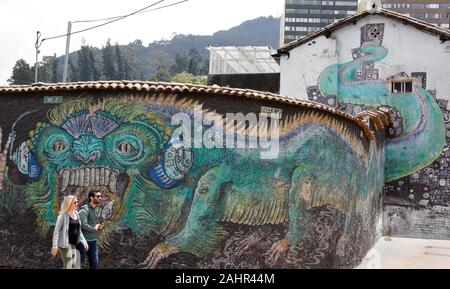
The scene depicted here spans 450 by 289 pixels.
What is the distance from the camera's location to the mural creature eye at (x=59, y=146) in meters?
9.68

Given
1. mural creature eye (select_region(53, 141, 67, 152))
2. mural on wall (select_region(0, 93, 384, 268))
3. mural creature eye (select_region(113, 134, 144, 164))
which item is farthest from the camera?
mural creature eye (select_region(53, 141, 67, 152))

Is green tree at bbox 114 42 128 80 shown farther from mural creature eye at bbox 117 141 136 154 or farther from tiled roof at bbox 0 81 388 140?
mural creature eye at bbox 117 141 136 154

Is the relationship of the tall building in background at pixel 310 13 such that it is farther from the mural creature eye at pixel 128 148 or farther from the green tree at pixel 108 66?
the mural creature eye at pixel 128 148

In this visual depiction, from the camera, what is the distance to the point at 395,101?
17.2 m

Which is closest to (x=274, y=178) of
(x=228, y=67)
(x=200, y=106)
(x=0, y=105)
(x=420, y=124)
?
(x=200, y=106)

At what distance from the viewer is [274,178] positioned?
9680 mm

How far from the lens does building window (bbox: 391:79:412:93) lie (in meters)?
17.3

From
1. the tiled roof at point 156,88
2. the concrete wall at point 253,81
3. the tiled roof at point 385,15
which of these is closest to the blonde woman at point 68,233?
the tiled roof at point 156,88

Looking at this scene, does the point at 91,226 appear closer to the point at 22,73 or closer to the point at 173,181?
the point at 173,181

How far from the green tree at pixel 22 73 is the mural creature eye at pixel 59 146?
65662mm

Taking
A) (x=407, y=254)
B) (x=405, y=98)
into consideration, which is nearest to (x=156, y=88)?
(x=407, y=254)

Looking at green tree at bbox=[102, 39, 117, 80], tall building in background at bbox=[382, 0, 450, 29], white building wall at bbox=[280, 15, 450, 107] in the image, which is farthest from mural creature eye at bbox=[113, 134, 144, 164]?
green tree at bbox=[102, 39, 117, 80]

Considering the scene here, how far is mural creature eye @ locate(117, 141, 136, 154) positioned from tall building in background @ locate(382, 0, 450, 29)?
9600 cm

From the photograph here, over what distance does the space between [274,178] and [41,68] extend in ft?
285
